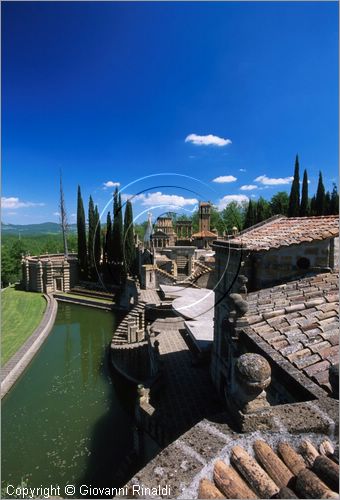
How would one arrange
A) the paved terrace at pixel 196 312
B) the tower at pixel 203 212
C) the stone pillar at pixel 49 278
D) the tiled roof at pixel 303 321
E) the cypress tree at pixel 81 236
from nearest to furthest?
1. the tiled roof at pixel 303 321
2. the tower at pixel 203 212
3. the paved terrace at pixel 196 312
4. the stone pillar at pixel 49 278
5. the cypress tree at pixel 81 236

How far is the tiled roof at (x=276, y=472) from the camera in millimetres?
2504

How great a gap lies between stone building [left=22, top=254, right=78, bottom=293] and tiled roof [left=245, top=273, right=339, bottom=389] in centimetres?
3665

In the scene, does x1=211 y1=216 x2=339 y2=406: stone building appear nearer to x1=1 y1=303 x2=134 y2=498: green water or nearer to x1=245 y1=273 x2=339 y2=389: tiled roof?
x1=245 y1=273 x2=339 y2=389: tiled roof

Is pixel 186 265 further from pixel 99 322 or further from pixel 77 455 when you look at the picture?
pixel 77 455

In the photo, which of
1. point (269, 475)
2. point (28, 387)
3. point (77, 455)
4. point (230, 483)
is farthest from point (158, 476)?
point (28, 387)

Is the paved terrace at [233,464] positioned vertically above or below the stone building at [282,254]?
below

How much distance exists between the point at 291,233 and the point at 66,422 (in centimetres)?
1519

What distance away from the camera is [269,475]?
9.31 ft

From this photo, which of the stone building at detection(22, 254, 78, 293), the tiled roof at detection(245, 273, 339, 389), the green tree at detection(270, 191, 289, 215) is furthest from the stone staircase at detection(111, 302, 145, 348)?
the green tree at detection(270, 191, 289, 215)

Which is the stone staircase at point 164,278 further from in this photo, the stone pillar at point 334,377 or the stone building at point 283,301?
the stone pillar at point 334,377

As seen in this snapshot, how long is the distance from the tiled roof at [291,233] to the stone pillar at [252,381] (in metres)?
5.25

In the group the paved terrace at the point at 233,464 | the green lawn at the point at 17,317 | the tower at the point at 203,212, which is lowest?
the green lawn at the point at 17,317

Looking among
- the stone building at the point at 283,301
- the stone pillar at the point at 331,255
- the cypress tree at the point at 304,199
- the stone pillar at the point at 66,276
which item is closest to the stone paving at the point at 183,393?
the stone building at the point at 283,301

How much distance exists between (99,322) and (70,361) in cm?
839
